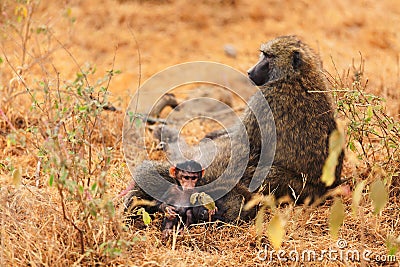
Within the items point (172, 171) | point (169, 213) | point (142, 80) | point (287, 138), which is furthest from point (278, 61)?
point (142, 80)

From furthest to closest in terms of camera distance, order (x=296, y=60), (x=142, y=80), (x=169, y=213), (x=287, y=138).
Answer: (x=142, y=80) → (x=296, y=60) → (x=287, y=138) → (x=169, y=213)

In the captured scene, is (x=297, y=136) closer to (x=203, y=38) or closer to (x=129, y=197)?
(x=129, y=197)

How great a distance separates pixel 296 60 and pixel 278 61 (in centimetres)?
10

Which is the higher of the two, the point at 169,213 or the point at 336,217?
the point at 336,217

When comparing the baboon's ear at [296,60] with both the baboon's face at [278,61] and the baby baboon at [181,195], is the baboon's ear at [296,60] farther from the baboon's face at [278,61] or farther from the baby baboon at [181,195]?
the baby baboon at [181,195]

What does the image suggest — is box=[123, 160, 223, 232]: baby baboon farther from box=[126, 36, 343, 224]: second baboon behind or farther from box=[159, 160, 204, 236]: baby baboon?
box=[126, 36, 343, 224]: second baboon behind

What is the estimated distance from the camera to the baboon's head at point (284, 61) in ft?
10.5

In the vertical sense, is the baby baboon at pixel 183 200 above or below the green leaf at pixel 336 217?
below

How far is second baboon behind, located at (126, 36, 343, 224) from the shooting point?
2979 millimetres

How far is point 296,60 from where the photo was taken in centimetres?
322

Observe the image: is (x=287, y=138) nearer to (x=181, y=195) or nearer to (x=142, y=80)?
(x=181, y=195)

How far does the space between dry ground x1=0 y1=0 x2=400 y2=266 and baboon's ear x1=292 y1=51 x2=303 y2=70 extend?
0.26m

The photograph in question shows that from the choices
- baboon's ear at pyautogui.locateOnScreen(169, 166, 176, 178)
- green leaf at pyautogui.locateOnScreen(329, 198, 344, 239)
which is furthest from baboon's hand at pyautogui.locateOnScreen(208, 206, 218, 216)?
green leaf at pyautogui.locateOnScreen(329, 198, 344, 239)

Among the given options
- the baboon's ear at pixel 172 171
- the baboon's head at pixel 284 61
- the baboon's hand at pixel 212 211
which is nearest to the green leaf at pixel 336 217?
the baboon's hand at pixel 212 211
